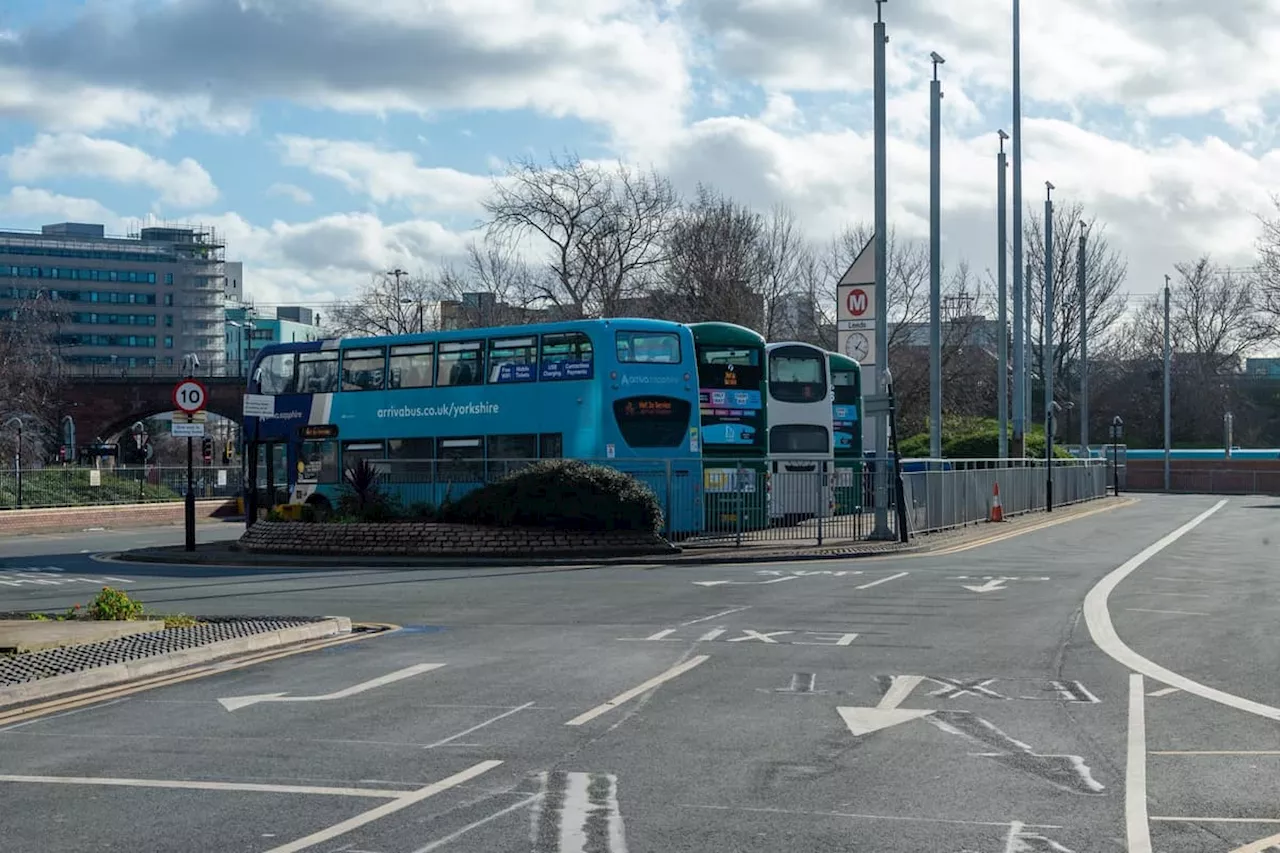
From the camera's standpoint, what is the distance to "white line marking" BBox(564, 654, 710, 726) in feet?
32.8

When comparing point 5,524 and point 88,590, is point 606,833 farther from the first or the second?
point 5,524

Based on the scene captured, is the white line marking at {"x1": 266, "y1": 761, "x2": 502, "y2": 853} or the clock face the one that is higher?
the clock face

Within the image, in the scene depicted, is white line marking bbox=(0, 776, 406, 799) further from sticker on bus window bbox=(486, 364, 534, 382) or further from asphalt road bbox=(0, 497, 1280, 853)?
sticker on bus window bbox=(486, 364, 534, 382)

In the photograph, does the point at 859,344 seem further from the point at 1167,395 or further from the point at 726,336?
the point at 1167,395

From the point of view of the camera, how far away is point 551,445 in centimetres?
3059

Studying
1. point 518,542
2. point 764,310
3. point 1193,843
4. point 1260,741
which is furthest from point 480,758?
point 764,310

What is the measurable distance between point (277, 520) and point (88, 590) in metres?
8.24

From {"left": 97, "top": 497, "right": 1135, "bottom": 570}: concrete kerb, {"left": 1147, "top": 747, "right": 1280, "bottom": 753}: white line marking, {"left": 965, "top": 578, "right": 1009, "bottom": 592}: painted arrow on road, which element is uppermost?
{"left": 1147, "top": 747, "right": 1280, "bottom": 753}: white line marking

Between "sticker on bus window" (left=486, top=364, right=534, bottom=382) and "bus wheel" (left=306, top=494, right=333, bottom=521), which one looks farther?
"sticker on bus window" (left=486, top=364, right=534, bottom=382)

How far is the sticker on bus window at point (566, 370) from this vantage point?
30172 millimetres

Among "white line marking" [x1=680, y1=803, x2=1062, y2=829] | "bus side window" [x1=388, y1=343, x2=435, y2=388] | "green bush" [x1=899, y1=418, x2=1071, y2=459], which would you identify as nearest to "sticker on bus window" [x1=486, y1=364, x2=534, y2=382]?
"bus side window" [x1=388, y1=343, x2=435, y2=388]

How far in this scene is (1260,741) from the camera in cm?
913

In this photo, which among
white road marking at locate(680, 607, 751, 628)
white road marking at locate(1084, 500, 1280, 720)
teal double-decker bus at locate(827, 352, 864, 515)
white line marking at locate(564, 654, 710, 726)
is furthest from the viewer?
teal double-decker bus at locate(827, 352, 864, 515)

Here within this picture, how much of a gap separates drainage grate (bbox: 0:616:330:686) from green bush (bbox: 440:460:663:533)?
1177cm
